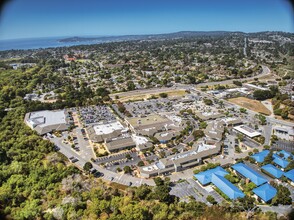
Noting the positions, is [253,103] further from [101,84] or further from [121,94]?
[101,84]

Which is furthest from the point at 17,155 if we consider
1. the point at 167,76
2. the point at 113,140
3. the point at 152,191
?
the point at 167,76

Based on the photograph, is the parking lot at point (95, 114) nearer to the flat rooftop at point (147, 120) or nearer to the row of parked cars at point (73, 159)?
the flat rooftop at point (147, 120)

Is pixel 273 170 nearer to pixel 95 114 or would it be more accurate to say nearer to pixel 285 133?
pixel 285 133

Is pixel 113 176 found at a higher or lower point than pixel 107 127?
lower

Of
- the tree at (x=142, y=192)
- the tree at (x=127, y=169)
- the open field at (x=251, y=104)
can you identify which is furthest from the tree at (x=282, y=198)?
the open field at (x=251, y=104)

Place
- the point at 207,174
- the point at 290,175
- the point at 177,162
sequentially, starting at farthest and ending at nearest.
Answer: the point at 177,162, the point at 207,174, the point at 290,175

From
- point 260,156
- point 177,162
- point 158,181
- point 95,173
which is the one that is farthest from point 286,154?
point 95,173

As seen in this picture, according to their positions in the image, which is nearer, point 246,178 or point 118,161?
point 246,178
